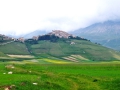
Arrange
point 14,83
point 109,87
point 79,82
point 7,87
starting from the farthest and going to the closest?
point 79,82
point 109,87
point 14,83
point 7,87

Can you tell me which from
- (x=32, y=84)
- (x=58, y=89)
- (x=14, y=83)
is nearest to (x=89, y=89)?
(x=58, y=89)

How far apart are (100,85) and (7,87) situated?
2377 cm

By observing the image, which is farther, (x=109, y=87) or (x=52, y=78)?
(x=52, y=78)

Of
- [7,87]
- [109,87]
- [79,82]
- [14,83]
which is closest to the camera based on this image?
[7,87]

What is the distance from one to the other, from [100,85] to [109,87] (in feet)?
12.7

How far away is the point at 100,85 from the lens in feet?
206

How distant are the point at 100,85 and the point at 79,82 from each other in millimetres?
5951

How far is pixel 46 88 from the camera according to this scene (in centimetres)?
5472

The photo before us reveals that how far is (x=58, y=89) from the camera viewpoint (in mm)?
55000

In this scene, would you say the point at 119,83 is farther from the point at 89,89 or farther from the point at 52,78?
the point at 52,78

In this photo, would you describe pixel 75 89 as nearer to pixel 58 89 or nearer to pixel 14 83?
pixel 58 89

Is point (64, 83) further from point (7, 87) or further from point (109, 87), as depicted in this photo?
point (7, 87)

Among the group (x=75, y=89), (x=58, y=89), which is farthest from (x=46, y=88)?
(x=75, y=89)

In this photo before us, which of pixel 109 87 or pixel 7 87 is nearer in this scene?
pixel 7 87
